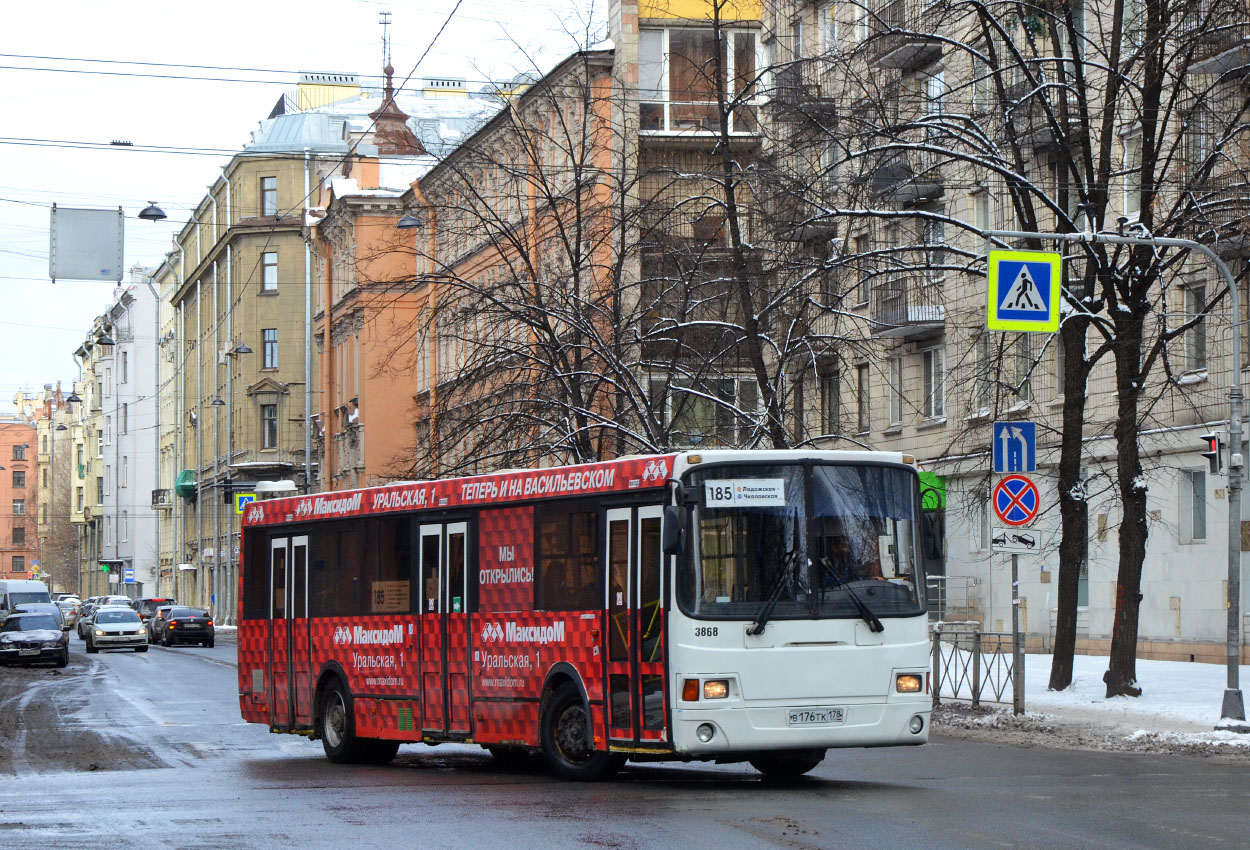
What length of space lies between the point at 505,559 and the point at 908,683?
3.96 metres

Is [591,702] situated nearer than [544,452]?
Yes

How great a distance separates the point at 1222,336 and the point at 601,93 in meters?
18.1

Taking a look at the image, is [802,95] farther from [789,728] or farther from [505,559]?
[789,728]

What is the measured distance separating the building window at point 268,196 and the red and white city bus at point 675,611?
75889 mm

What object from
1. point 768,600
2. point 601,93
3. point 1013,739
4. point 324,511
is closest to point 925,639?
point 768,600

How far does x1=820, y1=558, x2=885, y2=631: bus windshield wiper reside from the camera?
14.9 m

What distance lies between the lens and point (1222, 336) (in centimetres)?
3222

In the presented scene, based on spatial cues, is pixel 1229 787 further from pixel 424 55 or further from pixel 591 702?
pixel 424 55

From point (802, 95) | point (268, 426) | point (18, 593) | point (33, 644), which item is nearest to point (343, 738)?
point (802, 95)

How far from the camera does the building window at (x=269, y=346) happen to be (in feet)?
301

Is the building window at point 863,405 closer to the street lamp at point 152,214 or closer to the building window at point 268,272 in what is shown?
the street lamp at point 152,214

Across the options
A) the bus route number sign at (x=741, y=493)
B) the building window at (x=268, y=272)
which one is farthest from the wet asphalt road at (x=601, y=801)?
the building window at (x=268, y=272)

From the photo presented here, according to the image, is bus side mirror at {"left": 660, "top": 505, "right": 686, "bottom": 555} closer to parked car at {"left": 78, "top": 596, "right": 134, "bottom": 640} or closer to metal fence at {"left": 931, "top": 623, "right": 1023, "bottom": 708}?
metal fence at {"left": 931, "top": 623, "right": 1023, "bottom": 708}

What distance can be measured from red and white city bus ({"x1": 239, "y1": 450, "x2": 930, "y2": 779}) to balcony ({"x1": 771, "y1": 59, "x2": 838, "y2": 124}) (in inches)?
390
